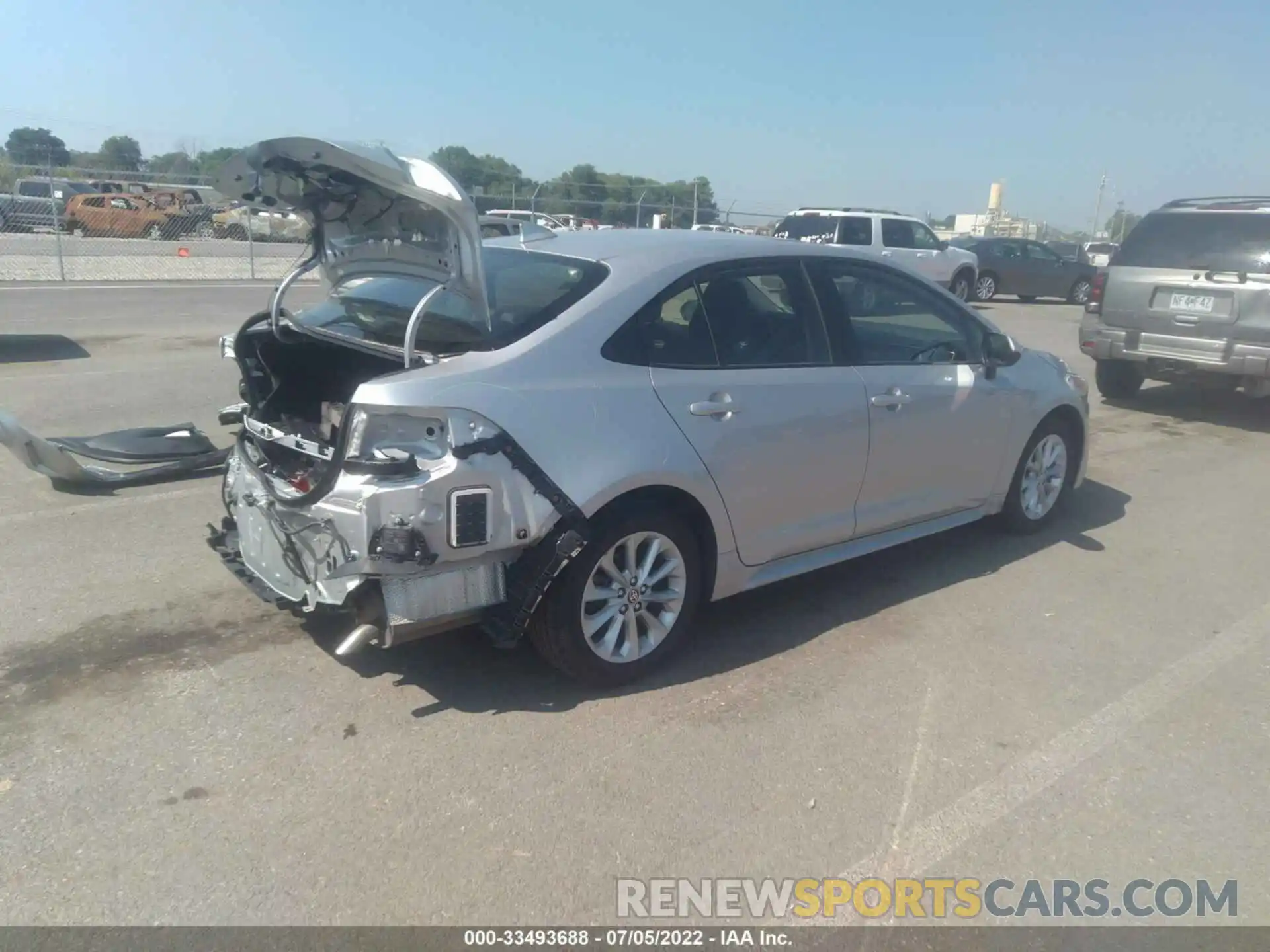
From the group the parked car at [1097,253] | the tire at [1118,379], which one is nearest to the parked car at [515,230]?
the tire at [1118,379]

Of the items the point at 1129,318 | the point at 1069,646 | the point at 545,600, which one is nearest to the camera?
the point at 545,600

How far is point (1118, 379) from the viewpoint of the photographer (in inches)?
419

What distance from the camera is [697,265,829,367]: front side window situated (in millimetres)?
4223

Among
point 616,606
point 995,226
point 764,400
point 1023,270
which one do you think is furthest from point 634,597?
point 995,226

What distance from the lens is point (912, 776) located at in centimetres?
347

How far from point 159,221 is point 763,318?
26.4 metres

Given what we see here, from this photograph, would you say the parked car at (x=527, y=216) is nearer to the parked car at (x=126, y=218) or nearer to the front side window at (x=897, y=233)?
the front side window at (x=897, y=233)

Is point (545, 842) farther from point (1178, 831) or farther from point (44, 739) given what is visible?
point (1178, 831)

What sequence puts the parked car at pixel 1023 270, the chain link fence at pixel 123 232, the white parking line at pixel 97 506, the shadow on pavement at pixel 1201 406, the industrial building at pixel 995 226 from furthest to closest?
the industrial building at pixel 995 226 < the parked car at pixel 1023 270 < the chain link fence at pixel 123 232 < the shadow on pavement at pixel 1201 406 < the white parking line at pixel 97 506

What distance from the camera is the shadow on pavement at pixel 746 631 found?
3.92 metres

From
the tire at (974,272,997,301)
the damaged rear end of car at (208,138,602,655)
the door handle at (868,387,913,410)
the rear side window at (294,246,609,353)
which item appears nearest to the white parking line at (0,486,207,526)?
the damaged rear end of car at (208,138,602,655)
